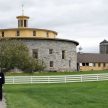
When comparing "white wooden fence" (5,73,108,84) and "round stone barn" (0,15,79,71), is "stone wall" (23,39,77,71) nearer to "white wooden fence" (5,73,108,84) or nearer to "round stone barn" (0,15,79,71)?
"round stone barn" (0,15,79,71)

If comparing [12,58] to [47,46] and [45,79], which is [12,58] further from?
[47,46]

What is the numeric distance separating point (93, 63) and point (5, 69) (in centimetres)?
6847

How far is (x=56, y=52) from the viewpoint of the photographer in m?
74.8

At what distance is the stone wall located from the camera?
72.9m

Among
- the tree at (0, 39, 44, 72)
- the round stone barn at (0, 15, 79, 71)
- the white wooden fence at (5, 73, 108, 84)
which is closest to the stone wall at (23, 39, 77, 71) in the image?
the round stone barn at (0, 15, 79, 71)

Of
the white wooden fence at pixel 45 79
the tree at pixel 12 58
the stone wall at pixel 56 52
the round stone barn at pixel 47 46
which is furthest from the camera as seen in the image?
the stone wall at pixel 56 52

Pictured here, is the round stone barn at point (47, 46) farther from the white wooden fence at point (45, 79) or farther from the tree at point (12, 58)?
the tree at point (12, 58)

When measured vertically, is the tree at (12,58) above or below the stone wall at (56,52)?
below

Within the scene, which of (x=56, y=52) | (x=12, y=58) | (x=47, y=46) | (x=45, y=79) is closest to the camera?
(x=12, y=58)

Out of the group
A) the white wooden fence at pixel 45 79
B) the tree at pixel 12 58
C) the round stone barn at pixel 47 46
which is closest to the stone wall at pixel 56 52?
the round stone barn at pixel 47 46

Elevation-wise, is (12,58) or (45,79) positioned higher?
(12,58)

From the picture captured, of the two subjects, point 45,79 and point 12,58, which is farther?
point 45,79

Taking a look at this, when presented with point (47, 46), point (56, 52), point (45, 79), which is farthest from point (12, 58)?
point (56, 52)

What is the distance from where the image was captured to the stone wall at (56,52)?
72875 millimetres
